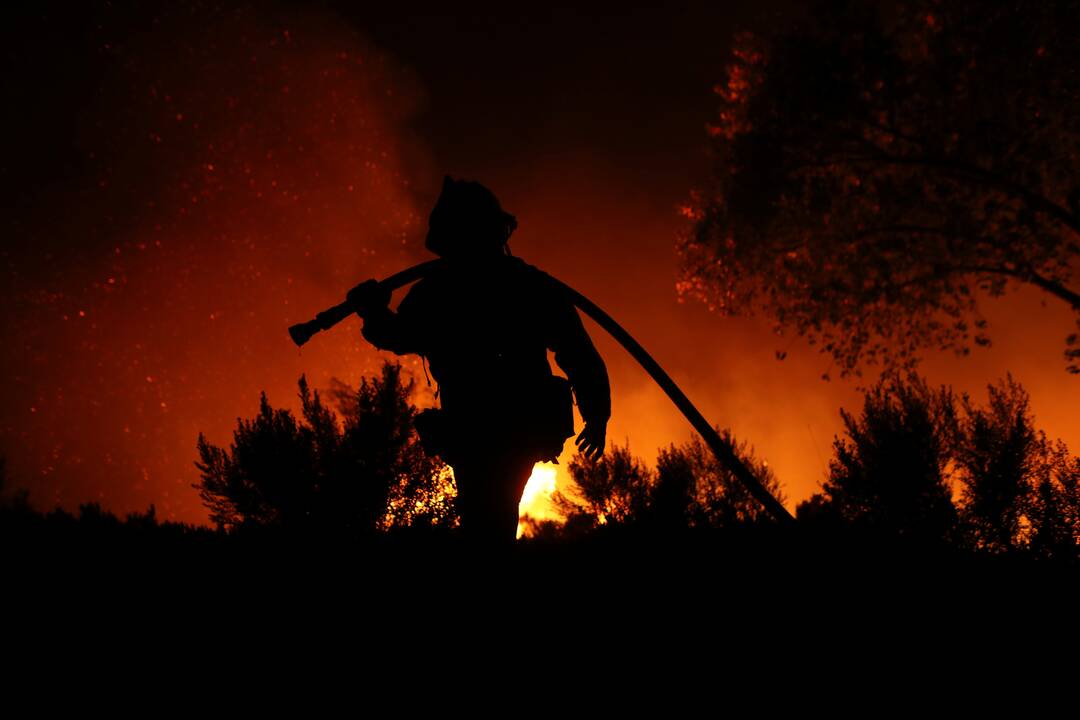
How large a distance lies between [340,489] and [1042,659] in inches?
562

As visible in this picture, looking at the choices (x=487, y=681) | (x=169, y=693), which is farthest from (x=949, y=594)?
(x=169, y=693)

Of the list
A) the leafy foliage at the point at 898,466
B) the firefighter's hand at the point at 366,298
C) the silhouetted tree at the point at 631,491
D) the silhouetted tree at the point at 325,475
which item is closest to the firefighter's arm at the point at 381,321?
the firefighter's hand at the point at 366,298

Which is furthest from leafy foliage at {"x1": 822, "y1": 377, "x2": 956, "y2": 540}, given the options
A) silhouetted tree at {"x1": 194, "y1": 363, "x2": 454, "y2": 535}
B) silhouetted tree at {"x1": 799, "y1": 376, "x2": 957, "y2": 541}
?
silhouetted tree at {"x1": 194, "y1": 363, "x2": 454, "y2": 535}

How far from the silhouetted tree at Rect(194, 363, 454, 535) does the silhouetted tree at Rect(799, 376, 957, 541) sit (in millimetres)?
11590

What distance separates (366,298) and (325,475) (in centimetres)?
1320

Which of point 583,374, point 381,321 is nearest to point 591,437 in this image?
point 583,374

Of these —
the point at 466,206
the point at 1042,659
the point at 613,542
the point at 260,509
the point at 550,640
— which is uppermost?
the point at 260,509

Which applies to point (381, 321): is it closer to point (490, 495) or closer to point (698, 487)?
point (490, 495)

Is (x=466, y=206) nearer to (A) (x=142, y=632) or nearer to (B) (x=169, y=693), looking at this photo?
(B) (x=169, y=693)

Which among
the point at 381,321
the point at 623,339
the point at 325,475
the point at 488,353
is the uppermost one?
the point at 325,475

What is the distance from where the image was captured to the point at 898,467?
13078mm

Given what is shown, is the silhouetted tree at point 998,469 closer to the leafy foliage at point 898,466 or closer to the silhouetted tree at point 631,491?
the leafy foliage at point 898,466

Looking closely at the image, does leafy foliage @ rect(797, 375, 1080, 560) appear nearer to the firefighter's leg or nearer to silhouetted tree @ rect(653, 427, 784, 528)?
silhouetted tree @ rect(653, 427, 784, 528)

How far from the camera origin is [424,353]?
2.83 meters
